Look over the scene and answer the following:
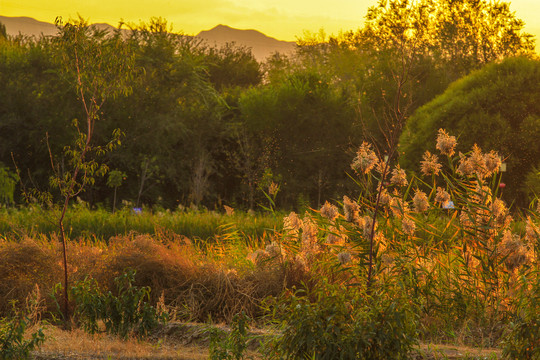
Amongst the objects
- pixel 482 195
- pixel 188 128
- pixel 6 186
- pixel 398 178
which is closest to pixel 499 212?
pixel 482 195

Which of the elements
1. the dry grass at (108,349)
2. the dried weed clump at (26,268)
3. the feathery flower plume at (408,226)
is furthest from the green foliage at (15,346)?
the feathery flower plume at (408,226)

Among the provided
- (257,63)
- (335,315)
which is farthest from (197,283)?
(257,63)

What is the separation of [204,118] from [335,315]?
1788 cm

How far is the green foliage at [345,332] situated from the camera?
13.8ft

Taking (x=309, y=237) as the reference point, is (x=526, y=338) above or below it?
above

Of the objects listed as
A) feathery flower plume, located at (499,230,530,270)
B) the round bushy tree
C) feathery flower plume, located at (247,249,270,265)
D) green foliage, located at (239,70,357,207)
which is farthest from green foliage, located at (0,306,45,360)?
green foliage, located at (239,70,357,207)

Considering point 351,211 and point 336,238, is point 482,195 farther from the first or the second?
point 336,238

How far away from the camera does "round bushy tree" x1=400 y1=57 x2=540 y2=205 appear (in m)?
17.9

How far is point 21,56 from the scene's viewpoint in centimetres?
2238

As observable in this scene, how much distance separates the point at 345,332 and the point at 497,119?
1487 cm

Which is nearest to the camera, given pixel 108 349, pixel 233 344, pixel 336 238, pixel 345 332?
pixel 345 332

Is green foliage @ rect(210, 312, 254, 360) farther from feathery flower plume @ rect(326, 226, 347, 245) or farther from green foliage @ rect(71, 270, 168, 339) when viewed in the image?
feathery flower plume @ rect(326, 226, 347, 245)

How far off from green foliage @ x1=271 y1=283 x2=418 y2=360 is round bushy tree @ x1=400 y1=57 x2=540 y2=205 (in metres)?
13.5

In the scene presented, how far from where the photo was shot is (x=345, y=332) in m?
4.33
